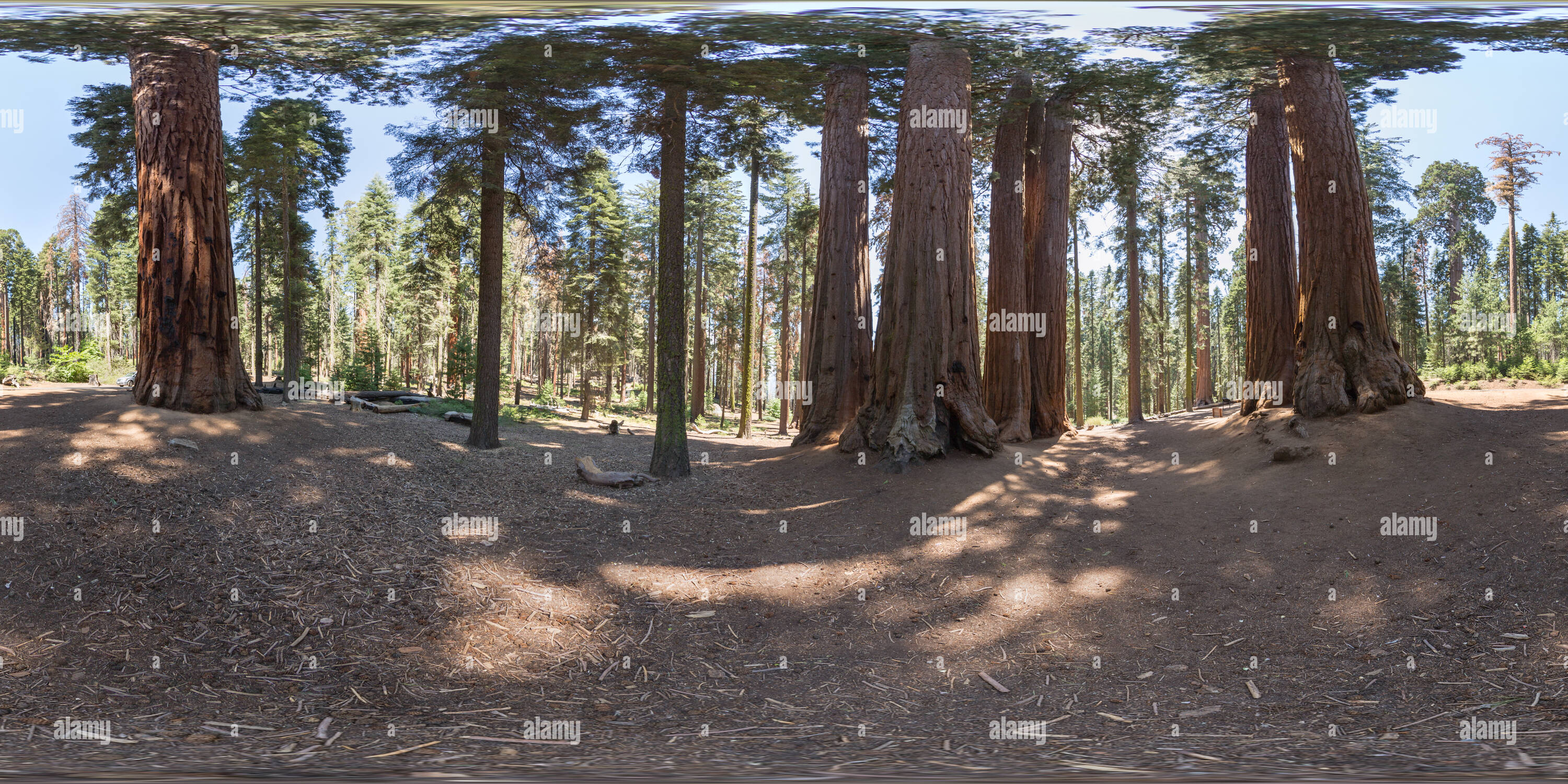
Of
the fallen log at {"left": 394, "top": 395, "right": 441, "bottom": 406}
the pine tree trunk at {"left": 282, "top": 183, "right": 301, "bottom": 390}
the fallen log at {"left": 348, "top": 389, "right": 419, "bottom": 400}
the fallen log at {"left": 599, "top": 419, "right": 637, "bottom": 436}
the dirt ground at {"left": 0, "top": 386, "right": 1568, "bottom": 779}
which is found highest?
the pine tree trunk at {"left": 282, "top": 183, "right": 301, "bottom": 390}

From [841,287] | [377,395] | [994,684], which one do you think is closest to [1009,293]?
[841,287]

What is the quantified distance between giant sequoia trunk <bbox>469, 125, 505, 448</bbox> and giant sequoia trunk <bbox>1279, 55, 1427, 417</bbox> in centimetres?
1087

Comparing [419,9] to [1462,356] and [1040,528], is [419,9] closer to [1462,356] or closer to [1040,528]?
[1040,528]

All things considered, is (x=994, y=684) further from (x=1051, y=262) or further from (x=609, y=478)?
(x=1051, y=262)

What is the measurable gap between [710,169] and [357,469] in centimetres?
827

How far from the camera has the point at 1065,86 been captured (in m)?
6.04

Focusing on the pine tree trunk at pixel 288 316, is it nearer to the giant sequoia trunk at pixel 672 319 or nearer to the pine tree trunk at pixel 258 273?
the pine tree trunk at pixel 258 273

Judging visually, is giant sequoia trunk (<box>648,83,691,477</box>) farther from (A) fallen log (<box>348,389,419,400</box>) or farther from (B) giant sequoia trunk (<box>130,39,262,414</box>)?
(A) fallen log (<box>348,389,419,400</box>)

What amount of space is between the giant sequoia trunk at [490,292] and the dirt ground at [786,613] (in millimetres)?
3225

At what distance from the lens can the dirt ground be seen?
Answer: 8.57 ft

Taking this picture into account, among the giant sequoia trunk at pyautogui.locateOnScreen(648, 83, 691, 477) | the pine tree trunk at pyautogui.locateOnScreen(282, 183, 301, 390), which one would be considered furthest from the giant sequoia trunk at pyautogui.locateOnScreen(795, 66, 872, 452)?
the pine tree trunk at pyautogui.locateOnScreen(282, 183, 301, 390)

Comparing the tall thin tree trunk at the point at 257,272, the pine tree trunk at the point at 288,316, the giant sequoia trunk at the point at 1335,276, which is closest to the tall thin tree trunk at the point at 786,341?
the pine tree trunk at the point at 288,316

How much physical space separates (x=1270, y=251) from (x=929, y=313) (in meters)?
6.36

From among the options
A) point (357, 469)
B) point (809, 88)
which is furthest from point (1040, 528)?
point (357, 469)
